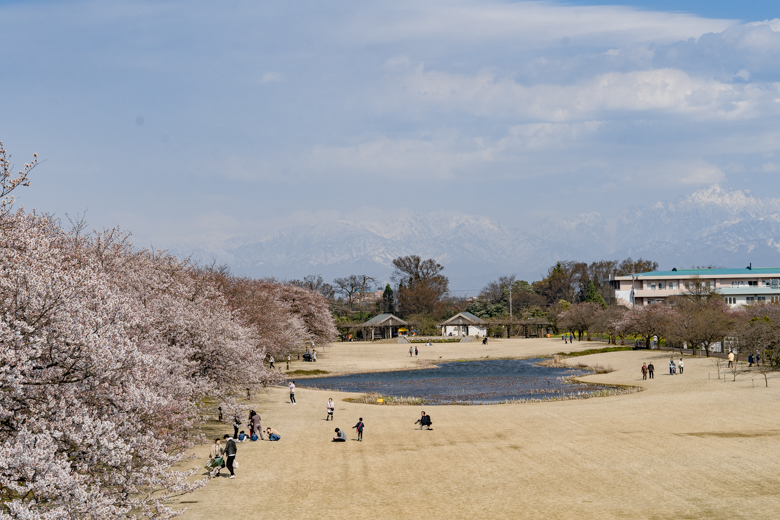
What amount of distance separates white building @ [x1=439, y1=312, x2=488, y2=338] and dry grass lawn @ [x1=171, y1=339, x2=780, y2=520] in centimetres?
7795

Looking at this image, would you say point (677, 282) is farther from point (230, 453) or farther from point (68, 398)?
point (68, 398)

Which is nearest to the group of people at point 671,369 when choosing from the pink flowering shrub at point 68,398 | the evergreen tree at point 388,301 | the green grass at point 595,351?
the green grass at point 595,351

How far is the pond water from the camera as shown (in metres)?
49.7

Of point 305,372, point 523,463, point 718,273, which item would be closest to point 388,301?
point 718,273

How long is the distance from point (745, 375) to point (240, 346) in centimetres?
3810

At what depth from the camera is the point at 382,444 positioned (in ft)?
93.9

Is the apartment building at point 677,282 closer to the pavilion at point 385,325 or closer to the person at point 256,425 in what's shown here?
the pavilion at point 385,325

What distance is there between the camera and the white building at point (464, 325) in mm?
119312

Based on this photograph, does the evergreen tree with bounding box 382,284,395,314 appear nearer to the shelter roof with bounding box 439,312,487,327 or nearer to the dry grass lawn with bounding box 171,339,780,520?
the shelter roof with bounding box 439,312,487,327

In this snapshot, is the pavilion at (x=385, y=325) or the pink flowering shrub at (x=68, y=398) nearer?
the pink flowering shrub at (x=68, y=398)

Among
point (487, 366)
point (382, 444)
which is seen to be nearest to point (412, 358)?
point (487, 366)

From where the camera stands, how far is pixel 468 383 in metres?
58.9

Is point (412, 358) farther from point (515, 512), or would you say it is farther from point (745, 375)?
point (515, 512)

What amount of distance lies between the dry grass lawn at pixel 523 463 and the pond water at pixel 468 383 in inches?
321
